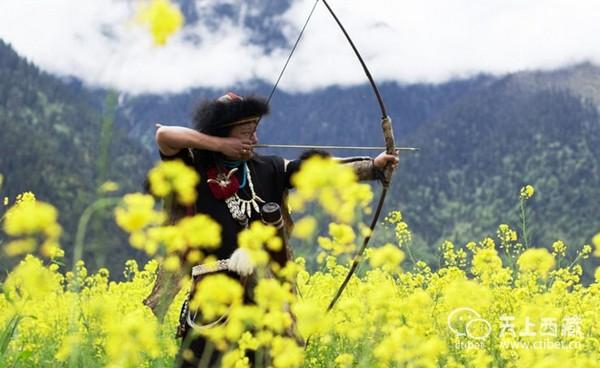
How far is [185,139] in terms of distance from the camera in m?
3.88

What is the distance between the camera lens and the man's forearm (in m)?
3.87

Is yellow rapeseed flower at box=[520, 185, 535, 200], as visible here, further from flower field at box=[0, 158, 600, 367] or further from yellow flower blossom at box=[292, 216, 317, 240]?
yellow flower blossom at box=[292, 216, 317, 240]

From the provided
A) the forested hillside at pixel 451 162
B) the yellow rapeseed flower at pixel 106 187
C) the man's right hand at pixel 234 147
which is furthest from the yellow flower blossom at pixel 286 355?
the forested hillside at pixel 451 162

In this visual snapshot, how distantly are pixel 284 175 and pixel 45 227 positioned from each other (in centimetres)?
218

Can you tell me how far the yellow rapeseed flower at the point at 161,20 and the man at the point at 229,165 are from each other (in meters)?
1.85

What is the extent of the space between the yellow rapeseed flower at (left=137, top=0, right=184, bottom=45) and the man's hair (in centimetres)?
198

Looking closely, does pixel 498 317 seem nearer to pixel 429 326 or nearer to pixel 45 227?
pixel 429 326

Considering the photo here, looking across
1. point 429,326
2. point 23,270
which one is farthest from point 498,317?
point 23,270

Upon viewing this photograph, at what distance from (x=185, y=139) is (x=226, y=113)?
10.2 inches

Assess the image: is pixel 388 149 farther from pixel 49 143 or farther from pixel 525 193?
pixel 49 143

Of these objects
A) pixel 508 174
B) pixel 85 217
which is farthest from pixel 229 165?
pixel 508 174

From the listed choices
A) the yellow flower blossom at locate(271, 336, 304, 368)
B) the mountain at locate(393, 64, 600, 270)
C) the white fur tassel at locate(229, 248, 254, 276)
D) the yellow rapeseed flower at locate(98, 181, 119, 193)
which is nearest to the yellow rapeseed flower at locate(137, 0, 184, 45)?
the yellow rapeseed flower at locate(98, 181, 119, 193)

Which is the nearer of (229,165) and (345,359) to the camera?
(345,359)

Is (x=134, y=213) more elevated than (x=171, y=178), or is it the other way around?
(x=171, y=178)
